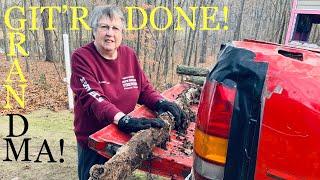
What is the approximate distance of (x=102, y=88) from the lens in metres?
3.07

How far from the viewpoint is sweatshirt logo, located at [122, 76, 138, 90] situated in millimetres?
3259

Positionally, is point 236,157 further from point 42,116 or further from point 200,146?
point 42,116

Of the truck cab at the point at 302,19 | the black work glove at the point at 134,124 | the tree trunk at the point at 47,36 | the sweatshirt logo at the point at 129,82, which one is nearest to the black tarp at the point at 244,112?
the black work glove at the point at 134,124

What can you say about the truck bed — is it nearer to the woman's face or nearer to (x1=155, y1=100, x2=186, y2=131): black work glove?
(x1=155, y1=100, x2=186, y2=131): black work glove

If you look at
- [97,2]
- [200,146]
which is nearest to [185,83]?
[200,146]

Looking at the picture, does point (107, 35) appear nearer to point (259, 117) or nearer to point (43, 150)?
point (259, 117)

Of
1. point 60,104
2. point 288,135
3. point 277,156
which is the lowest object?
point 60,104

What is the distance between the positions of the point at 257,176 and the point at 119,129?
145cm

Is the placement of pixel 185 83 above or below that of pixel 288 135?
below

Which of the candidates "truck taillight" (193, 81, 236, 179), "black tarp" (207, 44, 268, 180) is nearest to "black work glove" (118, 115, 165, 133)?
"truck taillight" (193, 81, 236, 179)

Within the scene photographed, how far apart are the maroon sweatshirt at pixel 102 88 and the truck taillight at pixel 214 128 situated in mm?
1194

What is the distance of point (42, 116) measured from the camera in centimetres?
872

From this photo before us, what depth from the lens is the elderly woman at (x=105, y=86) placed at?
2871 millimetres

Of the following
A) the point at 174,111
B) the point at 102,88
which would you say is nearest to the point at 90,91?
the point at 102,88
